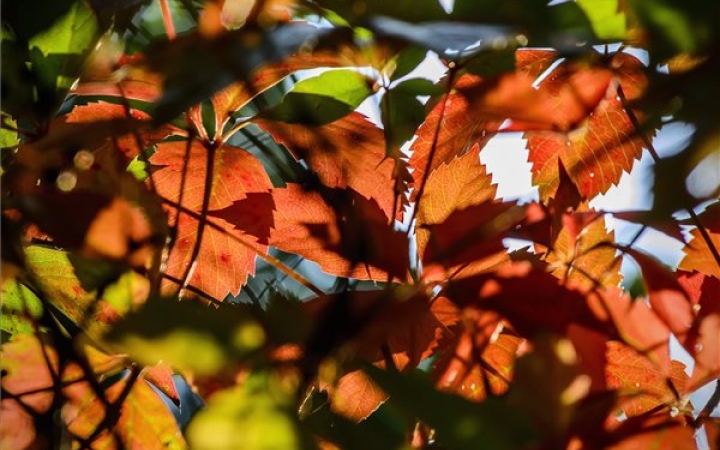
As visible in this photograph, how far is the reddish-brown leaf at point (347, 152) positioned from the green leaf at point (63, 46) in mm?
134

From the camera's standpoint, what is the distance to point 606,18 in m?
0.43

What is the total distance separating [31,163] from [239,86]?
18 centimetres

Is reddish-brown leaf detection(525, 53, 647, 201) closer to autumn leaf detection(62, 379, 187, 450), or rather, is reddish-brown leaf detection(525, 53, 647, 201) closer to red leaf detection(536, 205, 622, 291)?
red leaf detection(536, 205, 622, 291)

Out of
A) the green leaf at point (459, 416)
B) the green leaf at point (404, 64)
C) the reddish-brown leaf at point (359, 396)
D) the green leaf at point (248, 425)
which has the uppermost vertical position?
the green leaf at point (404, 64)

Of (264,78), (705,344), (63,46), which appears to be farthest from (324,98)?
(705,344)

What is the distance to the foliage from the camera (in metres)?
0.29

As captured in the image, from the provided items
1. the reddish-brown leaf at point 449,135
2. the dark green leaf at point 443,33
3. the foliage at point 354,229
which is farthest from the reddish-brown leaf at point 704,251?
the dark green leaf at point 443,33

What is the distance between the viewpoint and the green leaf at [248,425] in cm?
26

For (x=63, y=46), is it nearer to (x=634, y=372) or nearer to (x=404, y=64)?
(x=404, y=64)

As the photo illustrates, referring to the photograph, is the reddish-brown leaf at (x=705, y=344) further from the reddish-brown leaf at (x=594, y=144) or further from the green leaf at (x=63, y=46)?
the green leaf at (x=63, y=46)

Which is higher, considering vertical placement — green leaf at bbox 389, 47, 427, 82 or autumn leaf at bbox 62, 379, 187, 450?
green leaf at bbox 389, 47, 427, 82

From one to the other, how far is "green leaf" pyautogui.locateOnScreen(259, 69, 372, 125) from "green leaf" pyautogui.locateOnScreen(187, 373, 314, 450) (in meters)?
0.26

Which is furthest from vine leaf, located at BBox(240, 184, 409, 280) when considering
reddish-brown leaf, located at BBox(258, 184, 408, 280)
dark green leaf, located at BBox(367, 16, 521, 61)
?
dark green leaf, located at BBox(367, 16, 521, 61)

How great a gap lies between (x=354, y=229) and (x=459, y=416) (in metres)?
0.19
